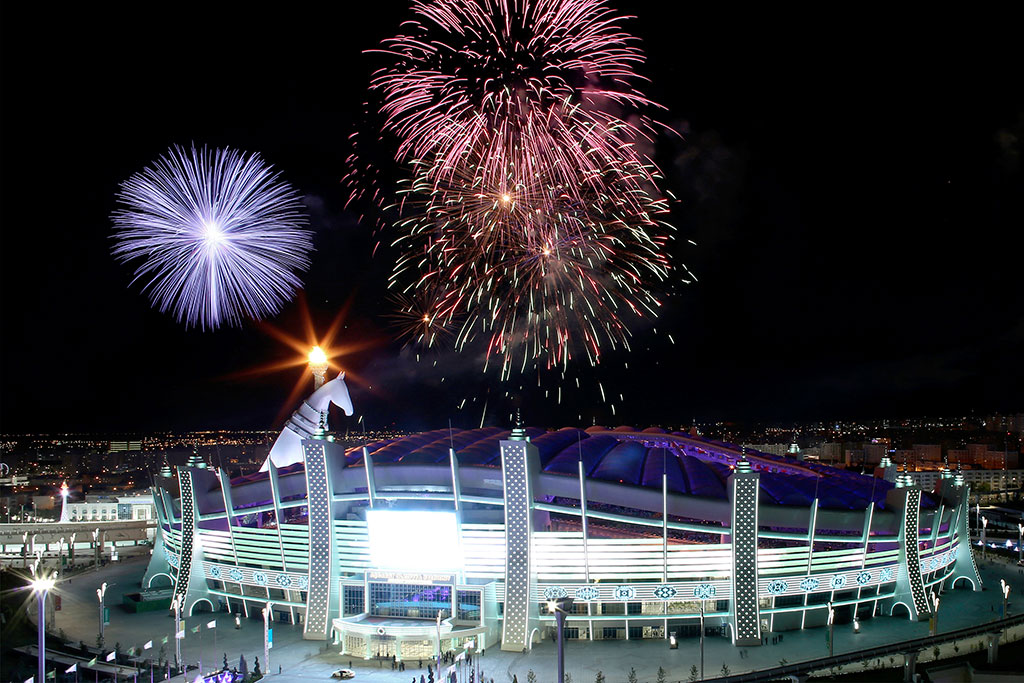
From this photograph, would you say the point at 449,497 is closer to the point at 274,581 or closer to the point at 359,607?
the point at 359,607

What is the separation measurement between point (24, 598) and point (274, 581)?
63.9 ft

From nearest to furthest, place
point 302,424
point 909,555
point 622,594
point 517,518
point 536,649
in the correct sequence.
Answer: point 536,649 → point 622,594 → point 517,518 → point 909,555 → point 302,424

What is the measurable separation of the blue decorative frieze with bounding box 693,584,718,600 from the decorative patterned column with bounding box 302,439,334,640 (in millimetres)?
17563

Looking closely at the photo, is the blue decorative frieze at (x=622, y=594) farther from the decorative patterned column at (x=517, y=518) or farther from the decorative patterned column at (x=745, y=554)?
the decorative patterned column at (x=745, y=554)

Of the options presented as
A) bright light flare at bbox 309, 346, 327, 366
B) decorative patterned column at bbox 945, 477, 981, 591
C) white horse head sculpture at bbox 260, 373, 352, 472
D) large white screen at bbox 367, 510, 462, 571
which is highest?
bright light flare at bbox 309, 346, 327, 366

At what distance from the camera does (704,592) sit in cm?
3984

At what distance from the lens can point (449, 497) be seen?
41.9m

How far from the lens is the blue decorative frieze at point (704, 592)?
39.8 m

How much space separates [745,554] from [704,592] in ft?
8.55

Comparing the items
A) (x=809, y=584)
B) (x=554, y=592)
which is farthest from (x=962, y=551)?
(x=554, y=592)

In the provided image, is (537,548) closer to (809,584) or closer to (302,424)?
(809,584)

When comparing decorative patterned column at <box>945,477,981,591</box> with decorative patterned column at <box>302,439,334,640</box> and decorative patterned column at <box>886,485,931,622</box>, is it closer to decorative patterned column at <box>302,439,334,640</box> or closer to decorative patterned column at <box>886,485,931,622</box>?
decorative patterned column at <box>886,485,931,622</box>

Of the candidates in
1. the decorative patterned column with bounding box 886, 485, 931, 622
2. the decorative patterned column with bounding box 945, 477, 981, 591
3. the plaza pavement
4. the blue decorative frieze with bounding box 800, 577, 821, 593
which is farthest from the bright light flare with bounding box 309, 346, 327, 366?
the decorative patterned column with bounding box 945, 477, 981, 591

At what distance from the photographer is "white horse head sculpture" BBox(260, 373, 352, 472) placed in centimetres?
5931
